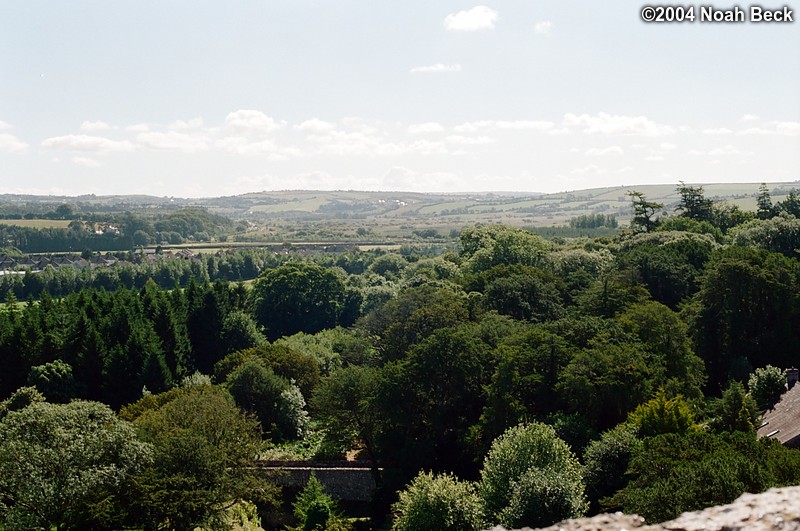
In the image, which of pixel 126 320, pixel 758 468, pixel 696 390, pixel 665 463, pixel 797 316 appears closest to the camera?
→ pixel 758 468

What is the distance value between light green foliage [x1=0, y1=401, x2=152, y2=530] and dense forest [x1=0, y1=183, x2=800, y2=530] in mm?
82

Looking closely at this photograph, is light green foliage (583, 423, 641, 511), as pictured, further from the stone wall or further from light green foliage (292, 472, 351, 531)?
the stone wall

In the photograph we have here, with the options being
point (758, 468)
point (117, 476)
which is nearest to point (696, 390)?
point (758, 468)

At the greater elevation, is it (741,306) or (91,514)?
(741,306)

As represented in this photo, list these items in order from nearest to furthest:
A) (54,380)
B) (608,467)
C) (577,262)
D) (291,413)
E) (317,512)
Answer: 1. (608,467)
2. (317,512)
3. (291,413)
4. (54,380)
5. (577,262)

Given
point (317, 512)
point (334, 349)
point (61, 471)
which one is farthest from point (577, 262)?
point (61, 471)

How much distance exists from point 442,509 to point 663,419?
958 centimetres

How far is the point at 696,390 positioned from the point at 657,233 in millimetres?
37706

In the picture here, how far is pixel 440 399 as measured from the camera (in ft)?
130

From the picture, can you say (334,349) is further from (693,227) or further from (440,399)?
(693,227)

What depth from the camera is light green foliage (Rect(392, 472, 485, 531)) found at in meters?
28.6

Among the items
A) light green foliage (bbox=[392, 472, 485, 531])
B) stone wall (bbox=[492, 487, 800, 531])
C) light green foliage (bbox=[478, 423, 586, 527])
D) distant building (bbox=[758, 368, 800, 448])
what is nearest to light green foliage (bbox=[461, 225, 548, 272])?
distant building (bbox=[758, 368, 800, 448])

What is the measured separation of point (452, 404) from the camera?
39.7 m

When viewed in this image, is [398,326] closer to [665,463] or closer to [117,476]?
[117,476]
